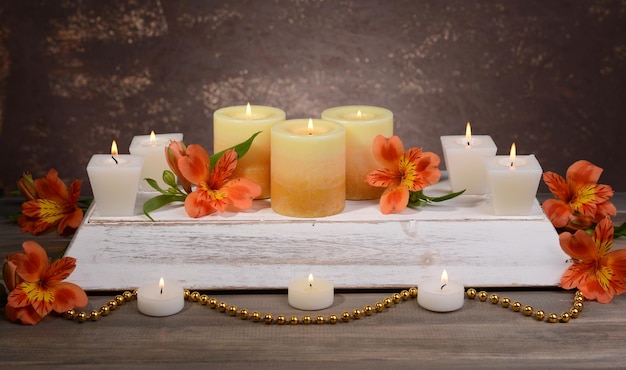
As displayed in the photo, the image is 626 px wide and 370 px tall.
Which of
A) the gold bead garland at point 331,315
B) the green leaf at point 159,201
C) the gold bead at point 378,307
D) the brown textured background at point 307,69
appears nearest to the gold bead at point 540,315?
the gold bead garland at point 331,315

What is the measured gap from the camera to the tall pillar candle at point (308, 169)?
5.11 ft

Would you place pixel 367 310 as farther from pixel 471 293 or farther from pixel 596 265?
pixel 596 265

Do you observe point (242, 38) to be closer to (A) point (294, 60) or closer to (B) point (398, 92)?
(A) point (294, 60)

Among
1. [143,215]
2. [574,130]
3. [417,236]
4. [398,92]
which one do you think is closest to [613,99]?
[574,130]

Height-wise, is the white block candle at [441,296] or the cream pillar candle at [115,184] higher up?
the cream pillar candle at [115,184]

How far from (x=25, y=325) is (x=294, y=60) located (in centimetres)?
105

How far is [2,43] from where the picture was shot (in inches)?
89.0

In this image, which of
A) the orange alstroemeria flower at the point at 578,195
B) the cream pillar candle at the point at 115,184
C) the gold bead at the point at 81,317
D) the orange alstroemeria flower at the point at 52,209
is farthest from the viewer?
the orange alstroemeria flower at the point at 52,209

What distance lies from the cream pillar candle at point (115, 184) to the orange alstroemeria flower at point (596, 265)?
0.63m

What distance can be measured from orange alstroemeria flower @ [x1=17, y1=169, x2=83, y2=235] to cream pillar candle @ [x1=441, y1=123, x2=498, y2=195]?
0.62 m

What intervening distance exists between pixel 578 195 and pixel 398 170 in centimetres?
31

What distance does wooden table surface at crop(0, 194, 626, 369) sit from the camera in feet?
4.42

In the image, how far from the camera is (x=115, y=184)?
157cm

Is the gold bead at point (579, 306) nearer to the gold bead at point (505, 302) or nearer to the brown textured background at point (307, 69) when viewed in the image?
the gold bead at point (505, 302)
